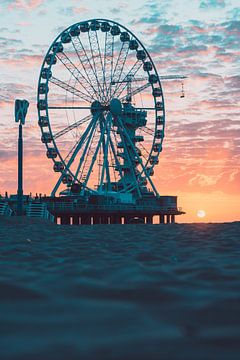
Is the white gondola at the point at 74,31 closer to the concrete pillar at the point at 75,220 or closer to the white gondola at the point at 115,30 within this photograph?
the white gondola at the point at 115,30

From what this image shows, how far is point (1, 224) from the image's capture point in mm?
37688

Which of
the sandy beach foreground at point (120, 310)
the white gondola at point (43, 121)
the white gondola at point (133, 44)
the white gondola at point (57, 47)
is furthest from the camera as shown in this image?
the white gondola at point (133, 44)

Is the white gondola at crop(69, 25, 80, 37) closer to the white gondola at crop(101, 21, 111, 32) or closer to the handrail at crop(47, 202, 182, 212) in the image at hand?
the white gondola at crop(101, 21, 111, 32)

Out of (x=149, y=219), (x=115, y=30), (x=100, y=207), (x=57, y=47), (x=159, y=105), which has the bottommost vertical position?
(x=149, y=219)

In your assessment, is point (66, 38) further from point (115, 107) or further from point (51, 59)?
point (115, 107)

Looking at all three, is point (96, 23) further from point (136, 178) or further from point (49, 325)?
point (49, 325)

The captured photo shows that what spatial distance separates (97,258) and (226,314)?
6.56 m

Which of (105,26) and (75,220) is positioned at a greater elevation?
(105,26)

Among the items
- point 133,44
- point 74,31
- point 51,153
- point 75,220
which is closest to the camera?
point 51,153

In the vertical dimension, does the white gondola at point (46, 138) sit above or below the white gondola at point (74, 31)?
below

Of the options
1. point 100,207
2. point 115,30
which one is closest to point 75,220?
point 100,207

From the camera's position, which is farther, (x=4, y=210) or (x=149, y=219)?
(x=149, y=219)

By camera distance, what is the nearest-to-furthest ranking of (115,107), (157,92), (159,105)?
1. (115,107)
2. (157,92)
3. (159,105)

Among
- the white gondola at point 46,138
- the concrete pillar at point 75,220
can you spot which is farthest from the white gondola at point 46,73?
the concrete pillar at point 75,220
